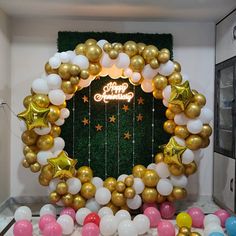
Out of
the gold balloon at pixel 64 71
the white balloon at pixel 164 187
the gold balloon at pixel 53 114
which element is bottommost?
the white balloon at pixel 164 187

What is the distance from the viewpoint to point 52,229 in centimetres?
327

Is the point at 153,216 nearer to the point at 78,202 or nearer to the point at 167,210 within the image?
the point at 167,210

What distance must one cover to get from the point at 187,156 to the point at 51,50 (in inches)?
87.6

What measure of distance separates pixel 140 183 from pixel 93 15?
213cm

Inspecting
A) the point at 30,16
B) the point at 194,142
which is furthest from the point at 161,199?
the point at 30,16

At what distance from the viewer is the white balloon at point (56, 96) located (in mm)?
3879

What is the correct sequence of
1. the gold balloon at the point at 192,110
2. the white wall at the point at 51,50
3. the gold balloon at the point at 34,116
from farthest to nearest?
the white wall at the point at 51,50
the gold balloon at the point at 192,110
the gold balloon at the point at 34,116

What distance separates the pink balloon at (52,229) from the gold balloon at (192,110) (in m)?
1.73

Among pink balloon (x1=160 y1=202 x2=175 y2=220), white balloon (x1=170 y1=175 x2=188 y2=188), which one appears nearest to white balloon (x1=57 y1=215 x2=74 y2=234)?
pink balloon (x1=160 y1=202 x2=175 y2=220)

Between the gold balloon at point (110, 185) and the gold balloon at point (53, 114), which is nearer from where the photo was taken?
the gold balloon at point (53, 114)

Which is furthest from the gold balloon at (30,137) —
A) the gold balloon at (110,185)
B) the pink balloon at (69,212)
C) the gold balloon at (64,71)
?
the gold balloon at (110,185)

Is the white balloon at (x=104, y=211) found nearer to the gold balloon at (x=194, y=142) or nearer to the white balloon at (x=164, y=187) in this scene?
the white balloon at (x=164, y=187)

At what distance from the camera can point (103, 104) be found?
187 inches

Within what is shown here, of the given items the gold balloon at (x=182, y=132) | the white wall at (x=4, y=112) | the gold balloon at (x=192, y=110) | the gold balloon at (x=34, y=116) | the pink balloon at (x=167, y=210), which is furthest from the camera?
the white wall at (x=4, y=112)
